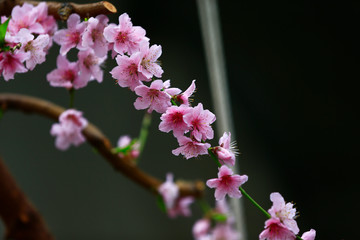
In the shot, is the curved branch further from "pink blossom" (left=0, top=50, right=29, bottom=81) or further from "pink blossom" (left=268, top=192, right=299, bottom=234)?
"pink blossom" (left=268, top=192, right=299, bottom=234)

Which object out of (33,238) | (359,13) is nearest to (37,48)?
(33,238)

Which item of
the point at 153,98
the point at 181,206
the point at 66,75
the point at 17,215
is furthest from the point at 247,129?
the point at 153,98

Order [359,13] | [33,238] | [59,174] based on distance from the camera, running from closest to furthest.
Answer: [33,238] < [359,13] < [59,174]

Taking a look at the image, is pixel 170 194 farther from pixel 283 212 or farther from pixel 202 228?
pixel 283 212

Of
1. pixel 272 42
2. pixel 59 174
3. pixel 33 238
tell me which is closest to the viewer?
pixel 33 238

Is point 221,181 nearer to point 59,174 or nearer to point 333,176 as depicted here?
point 333,176

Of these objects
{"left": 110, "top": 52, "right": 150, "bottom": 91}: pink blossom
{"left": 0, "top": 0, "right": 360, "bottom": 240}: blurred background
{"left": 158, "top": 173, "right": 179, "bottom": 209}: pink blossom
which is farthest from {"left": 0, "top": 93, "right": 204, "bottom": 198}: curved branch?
{"left": 0, "top": 0, "right": 360, "bottom": 240}: blurred background
